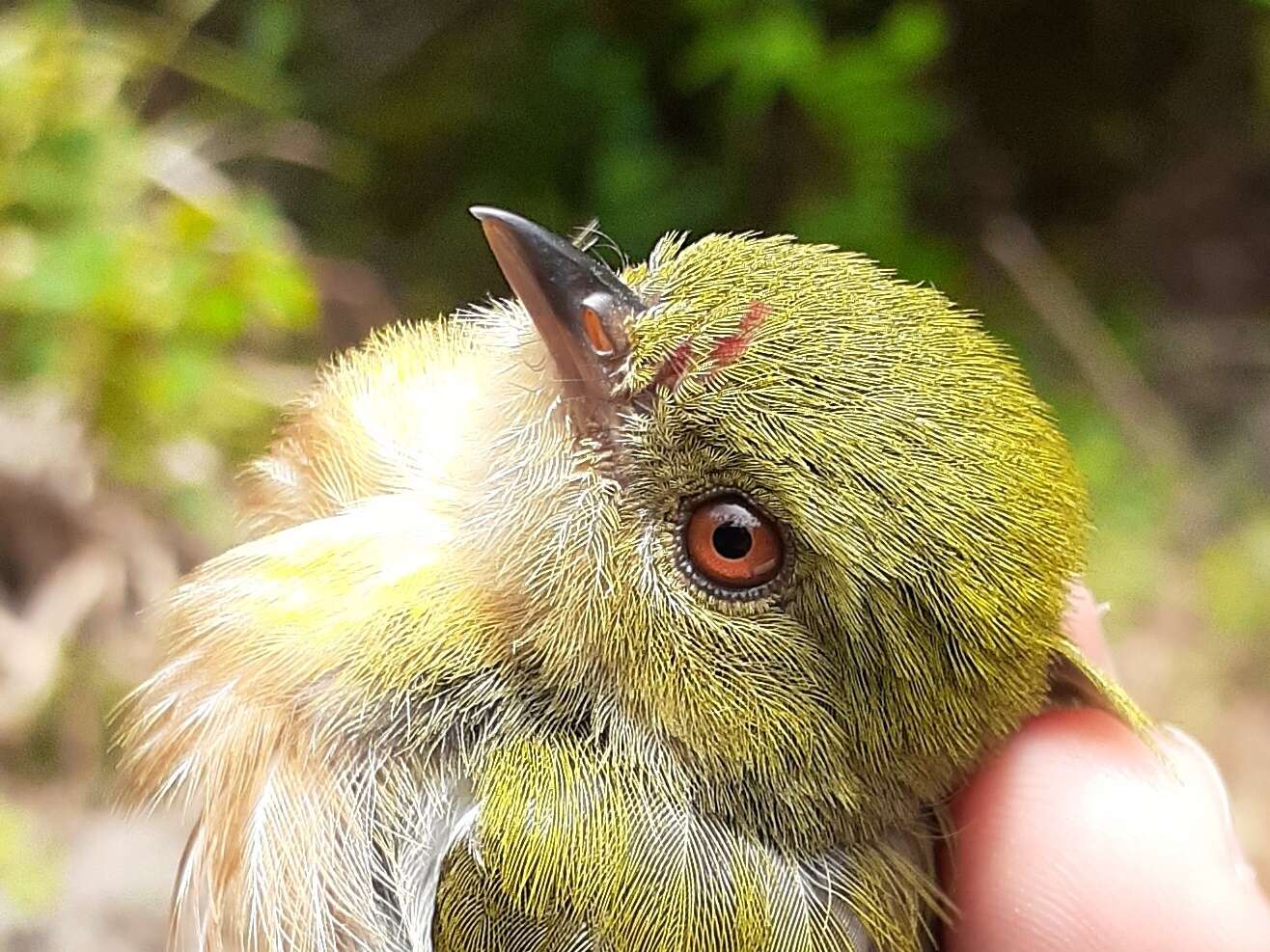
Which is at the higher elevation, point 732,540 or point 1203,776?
point 1203,776

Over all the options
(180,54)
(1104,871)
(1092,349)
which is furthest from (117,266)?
(1092,349)

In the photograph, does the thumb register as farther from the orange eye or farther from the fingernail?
the orange eye

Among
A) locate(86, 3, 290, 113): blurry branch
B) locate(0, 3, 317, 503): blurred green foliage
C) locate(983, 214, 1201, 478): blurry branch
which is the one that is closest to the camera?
locate(0, 3, 317, 503): blurred green foliage

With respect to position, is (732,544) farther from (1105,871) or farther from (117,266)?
(117,266)

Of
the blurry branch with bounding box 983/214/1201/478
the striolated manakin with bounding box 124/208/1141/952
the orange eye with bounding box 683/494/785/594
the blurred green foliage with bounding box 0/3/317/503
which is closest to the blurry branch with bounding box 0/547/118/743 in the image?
the blurred green foliage with bounding box 0/3/317/503

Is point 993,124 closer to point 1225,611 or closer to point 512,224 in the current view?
point 1225,611
